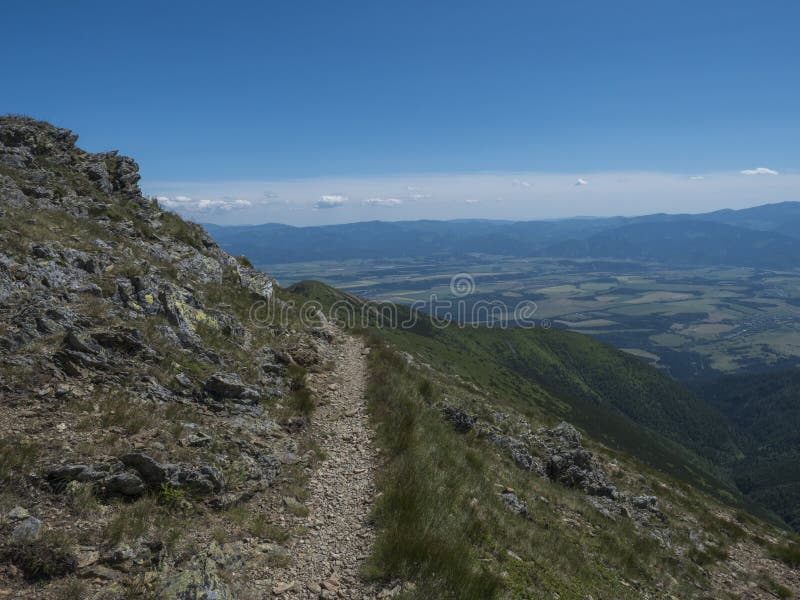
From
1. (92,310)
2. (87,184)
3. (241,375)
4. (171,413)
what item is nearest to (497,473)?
(241,375)

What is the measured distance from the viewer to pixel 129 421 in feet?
32.6

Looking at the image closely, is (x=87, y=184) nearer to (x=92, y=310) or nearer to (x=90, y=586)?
(x=92, y=310)

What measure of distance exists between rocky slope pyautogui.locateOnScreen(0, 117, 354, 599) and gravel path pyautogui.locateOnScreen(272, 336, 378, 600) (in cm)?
46

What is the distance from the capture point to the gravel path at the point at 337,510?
7441 mm

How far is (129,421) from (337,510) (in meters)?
5.43

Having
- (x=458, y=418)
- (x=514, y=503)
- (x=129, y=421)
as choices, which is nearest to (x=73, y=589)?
(x=129, y=421)

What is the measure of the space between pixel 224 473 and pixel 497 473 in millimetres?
10623

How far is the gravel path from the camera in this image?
7441 mm

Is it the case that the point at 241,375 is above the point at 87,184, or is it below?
below

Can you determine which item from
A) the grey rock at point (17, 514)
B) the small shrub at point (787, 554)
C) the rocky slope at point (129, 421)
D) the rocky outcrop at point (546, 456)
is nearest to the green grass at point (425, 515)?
the rocky slope at point (129, 421)

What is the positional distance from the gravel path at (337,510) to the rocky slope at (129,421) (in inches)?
18.1

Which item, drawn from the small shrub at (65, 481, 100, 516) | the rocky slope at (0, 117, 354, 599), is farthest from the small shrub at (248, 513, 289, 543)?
the small shrub at (65, 481, 100, 516)

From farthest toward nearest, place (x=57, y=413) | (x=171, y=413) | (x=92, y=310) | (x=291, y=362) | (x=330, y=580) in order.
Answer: (x=291, y=362)
(x=92, y=310)
(x=171, y=413)
(x=57, y=413)
(x=330, y=580)

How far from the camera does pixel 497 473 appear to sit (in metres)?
16.2
